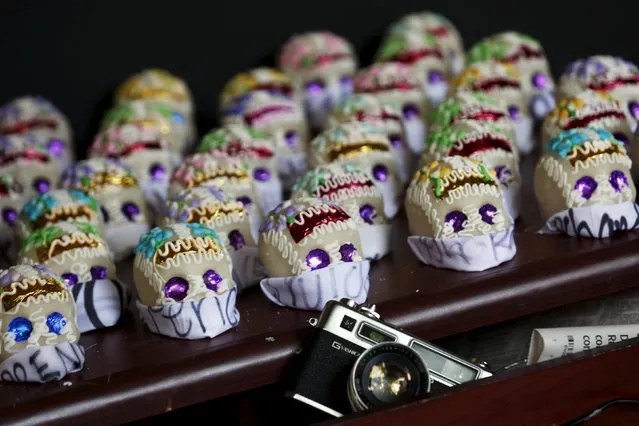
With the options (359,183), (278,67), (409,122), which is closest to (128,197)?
(359,183)

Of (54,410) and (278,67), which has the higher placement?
(278,67)

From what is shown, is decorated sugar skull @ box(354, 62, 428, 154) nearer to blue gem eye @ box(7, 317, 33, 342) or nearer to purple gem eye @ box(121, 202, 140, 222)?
purple gem eye @ box(121, 202, 140, 222)

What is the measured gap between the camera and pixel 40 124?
2.02 meters

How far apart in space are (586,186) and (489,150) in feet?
0.61

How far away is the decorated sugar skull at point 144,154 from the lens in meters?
1.81

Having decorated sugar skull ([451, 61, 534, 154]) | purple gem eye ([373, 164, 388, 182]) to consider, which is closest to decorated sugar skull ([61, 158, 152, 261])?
purple gem eye ([373, 164, 388, 182])

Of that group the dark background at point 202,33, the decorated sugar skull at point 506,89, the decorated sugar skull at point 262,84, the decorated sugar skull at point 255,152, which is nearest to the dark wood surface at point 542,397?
the decorated sugar skull at point 255,152

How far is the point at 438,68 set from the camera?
2105mm

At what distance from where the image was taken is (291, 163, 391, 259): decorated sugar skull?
4.90ft

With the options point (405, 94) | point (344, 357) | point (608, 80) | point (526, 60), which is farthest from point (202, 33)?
point (344, 357)

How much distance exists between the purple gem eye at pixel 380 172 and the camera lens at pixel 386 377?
57cm

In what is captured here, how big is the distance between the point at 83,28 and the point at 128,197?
2.00 ft

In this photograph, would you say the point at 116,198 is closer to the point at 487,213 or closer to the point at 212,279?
the point at 212,279

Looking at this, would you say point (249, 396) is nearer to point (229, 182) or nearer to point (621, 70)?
point (229, 182)
